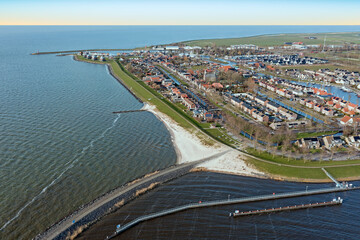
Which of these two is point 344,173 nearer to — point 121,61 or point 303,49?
point 121,61

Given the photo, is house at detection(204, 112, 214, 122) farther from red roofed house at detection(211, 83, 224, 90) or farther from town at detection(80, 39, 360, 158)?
red roofed house at detection(211, 83, 224, 90)

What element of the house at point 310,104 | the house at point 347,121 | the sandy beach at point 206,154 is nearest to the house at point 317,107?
the house at point 310,104

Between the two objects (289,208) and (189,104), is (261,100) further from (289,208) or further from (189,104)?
(289,208)

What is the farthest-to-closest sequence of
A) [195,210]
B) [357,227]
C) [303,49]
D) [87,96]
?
1. [303,49]
2. [87,96]
3. [195,210]
4. [357,227]

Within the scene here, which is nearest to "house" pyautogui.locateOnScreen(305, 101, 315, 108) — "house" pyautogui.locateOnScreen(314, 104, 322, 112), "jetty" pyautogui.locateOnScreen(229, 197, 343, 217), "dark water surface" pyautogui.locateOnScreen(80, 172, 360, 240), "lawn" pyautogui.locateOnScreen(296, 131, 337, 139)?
"house" pyautogui.locateOnScreen(314, 104, 322, 112)

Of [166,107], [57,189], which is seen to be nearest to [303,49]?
[166,107]

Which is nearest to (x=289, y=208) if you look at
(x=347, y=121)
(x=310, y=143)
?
(x=310, y=143)
